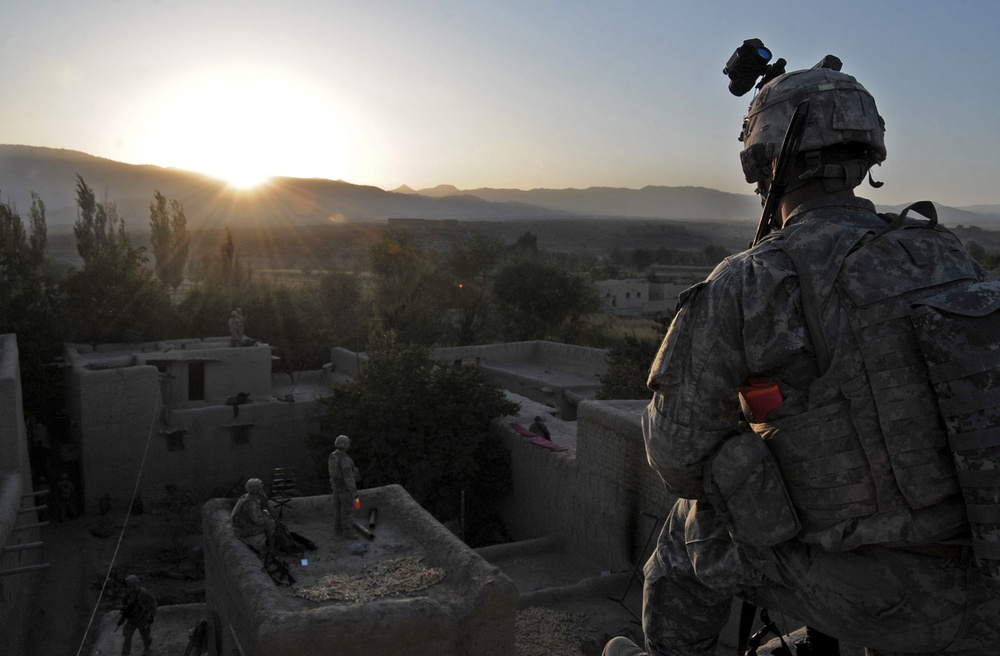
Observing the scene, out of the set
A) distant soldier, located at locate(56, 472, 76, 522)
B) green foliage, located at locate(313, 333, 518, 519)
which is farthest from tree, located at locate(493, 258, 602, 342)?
distant soldier, located at locate(56, 472, 76, 522)

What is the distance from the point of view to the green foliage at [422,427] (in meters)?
14.3

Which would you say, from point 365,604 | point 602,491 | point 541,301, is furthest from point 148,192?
point 365,604

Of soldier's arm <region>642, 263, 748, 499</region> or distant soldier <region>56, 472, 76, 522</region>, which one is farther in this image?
distant soldier <region>56, 472, 76, 522</region>

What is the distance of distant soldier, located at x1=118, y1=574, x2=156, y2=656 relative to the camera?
30.8ft

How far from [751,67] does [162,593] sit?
12465 mm

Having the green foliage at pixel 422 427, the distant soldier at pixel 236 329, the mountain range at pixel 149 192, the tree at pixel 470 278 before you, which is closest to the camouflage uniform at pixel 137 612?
the green foliage at pixel 422 427

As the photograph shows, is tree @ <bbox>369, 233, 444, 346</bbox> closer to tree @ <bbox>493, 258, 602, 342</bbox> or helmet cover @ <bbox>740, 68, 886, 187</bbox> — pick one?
tree @ <bbox>493, 258, 602, 342</bbox>

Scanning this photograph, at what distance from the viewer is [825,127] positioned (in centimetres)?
244

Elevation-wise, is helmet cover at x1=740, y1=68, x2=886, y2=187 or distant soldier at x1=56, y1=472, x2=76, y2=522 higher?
helmet cover at x1=740, y1=68, x2=886, y2=187

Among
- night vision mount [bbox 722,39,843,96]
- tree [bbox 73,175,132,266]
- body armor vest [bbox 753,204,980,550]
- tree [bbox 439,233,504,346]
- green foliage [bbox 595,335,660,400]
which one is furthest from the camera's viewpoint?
tree [bbox 439,233,504,346]

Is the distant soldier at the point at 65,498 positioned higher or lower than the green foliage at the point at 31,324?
lower

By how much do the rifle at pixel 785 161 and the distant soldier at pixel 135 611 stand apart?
897 cm

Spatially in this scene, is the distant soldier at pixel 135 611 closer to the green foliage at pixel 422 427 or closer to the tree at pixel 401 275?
the green foliage at pixel 422 427

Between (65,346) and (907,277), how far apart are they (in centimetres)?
2031
